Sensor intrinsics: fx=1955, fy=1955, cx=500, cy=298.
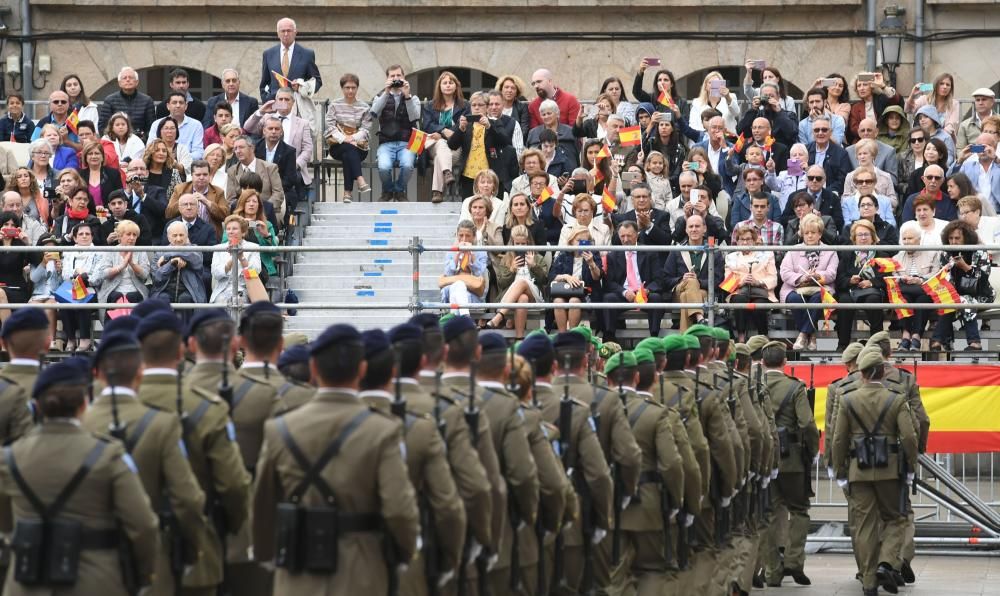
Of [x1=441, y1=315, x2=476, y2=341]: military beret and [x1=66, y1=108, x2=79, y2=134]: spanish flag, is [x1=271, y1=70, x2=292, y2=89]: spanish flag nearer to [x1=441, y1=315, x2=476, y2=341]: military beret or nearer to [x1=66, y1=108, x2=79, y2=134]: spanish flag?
[x1=66, y1=108, x2=79, y2=134]: spanish flag

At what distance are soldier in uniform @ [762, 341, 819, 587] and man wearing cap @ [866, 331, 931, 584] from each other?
0.77 meters

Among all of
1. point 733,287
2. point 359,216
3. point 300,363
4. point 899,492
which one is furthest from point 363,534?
point 359,216

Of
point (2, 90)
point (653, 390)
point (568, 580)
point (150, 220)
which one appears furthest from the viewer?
point (2, 90)

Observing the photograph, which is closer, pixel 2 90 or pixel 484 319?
pixel 484 319

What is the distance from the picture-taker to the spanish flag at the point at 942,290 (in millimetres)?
18031

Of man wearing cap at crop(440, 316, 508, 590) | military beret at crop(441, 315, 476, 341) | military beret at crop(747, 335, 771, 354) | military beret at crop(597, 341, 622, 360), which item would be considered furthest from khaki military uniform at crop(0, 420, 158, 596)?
military beret at crop(747, 335, 771, 354)

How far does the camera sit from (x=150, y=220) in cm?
1997

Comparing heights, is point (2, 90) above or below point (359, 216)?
above

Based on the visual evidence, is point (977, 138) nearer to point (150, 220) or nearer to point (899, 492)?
point (899, 492)

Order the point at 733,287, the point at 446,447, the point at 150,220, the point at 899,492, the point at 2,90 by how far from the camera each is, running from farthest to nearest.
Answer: the point at 2,90
the point at 150,220
the point at 733,287
the point at 899,492
the point at 446,447

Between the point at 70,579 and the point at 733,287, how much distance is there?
35.1 feet

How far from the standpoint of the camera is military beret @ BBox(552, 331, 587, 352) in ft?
38.2

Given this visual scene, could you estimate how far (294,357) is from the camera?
419 inches

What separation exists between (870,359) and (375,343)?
25.2ft
